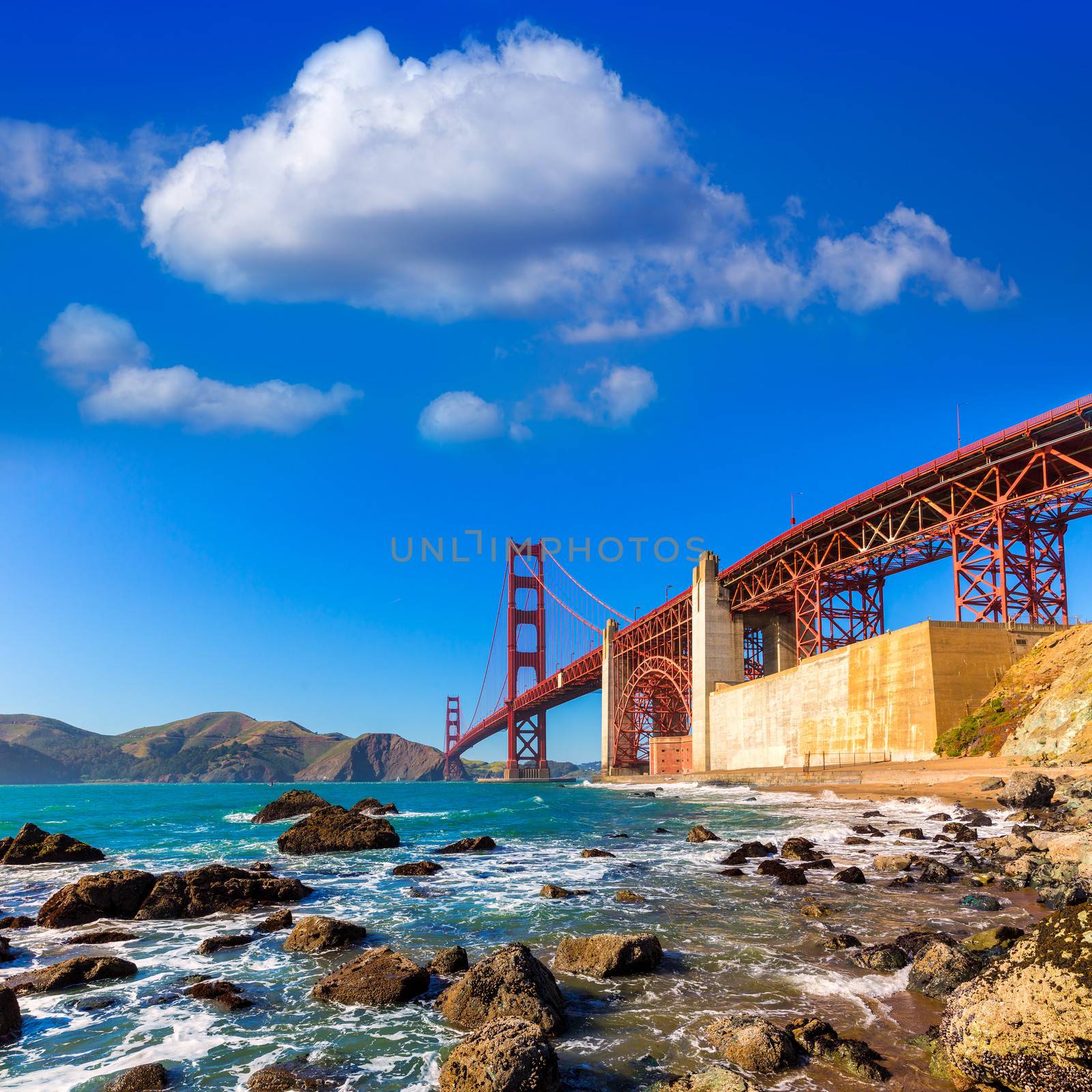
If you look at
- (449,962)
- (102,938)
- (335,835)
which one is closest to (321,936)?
(449,962)

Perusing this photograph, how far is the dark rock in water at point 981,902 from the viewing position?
10.4m

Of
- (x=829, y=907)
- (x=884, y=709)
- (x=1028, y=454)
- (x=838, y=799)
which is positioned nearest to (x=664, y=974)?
(x=829, y=907)

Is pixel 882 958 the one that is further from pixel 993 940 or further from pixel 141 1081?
pixel 141 1081

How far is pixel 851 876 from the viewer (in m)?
12.9

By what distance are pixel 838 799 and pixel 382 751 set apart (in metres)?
171

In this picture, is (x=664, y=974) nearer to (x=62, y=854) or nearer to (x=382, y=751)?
(x=62, y=854)

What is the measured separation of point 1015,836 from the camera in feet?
50.5

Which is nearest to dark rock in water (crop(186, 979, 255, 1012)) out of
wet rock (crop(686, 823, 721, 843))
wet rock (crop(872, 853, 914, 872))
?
wet rock (crop(872, 853, 914, 872))

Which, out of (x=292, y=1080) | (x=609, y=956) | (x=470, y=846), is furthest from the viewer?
(x=470, y=846)

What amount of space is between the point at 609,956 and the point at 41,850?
16.9 m

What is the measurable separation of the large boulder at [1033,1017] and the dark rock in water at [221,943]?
25.5 ft

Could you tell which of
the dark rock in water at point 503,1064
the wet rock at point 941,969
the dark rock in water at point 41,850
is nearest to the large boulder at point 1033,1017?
the wet rock at point 941,969

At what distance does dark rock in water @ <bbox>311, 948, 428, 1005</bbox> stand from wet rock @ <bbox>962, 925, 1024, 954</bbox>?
5.38 metres

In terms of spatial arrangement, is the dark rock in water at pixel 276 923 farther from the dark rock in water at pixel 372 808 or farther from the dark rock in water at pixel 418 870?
the dark rock in water at pixel 372 808
